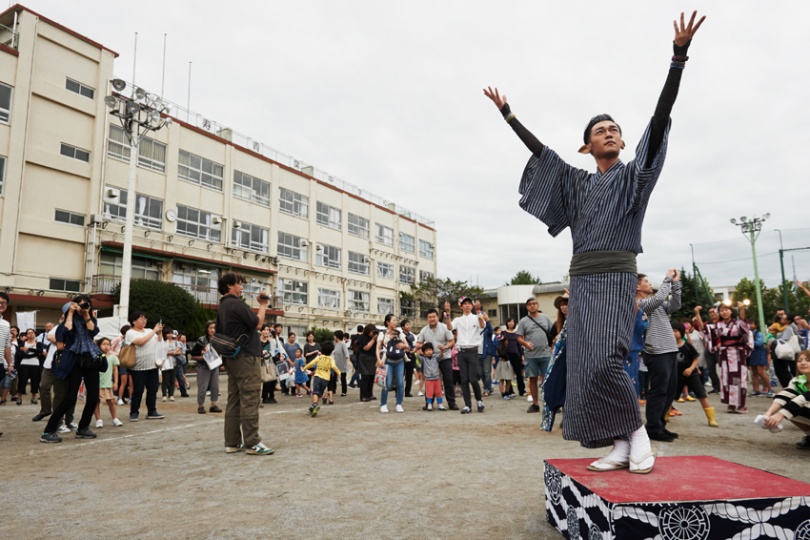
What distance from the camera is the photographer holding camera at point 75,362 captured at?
22.0ft

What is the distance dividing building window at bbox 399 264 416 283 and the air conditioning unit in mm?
26338

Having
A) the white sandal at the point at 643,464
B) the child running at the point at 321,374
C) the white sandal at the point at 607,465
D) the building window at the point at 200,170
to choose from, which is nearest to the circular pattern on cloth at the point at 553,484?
the white sandal at the point at 607,465

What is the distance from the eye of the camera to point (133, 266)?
27.5 m

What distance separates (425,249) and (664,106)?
163 feet

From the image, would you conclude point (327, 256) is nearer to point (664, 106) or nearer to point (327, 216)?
point (327, 216)

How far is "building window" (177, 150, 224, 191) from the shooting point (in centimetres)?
3059

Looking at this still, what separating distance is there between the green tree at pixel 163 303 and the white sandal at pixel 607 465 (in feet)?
76.5

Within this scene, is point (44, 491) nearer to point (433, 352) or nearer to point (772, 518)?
point (772, 518)

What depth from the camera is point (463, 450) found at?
18.5 feet

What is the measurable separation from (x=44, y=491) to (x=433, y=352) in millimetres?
6793

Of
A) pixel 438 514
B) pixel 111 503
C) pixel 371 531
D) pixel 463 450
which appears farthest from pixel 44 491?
pixel 463 450

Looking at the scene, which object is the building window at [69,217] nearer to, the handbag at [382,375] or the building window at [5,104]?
the building window at [5,104]

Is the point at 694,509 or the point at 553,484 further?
the point at 553,484

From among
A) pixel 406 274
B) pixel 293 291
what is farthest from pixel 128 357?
pixel 406 274
